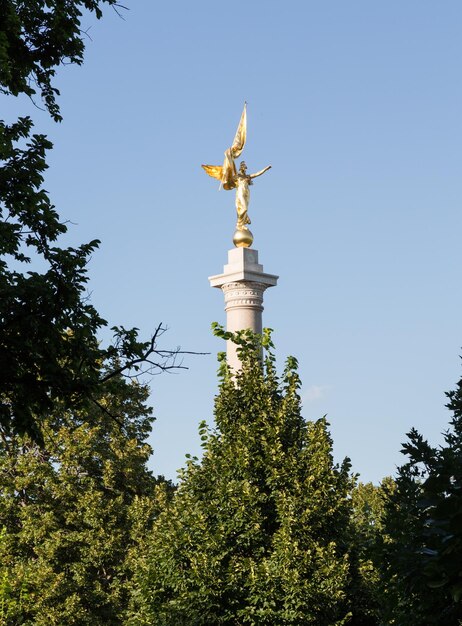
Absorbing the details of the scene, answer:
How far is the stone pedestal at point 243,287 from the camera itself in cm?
3020

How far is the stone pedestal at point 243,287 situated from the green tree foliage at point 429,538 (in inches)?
745

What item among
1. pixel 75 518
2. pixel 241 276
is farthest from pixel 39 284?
pixel 75 518

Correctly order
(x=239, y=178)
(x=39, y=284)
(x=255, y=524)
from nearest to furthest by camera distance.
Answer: (x=39, y=284), (x=255, y=524), (x=239, y=178)

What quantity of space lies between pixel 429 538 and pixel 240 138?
1088 inches

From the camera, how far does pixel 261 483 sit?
23828 mm

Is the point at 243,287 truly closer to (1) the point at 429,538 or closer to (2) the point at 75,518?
(2) the point at 75,518

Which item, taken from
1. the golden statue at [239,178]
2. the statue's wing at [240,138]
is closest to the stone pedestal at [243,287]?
the golden statue at [239,178]

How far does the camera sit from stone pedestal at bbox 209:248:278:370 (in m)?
30.2

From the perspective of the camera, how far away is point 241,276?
3050 centimetres

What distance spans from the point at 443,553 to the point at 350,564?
18857mm

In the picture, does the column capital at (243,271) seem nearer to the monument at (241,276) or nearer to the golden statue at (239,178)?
the monument at (241,276)

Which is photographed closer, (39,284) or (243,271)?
(39,284)

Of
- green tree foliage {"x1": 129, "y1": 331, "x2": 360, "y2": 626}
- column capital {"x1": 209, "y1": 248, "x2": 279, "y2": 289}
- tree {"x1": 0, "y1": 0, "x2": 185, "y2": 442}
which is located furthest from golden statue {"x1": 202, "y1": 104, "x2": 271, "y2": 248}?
tree {"x1": 0, "y1": 0, "x2": 185, "y2": 442}

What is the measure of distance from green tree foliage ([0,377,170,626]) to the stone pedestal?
6193 mm
